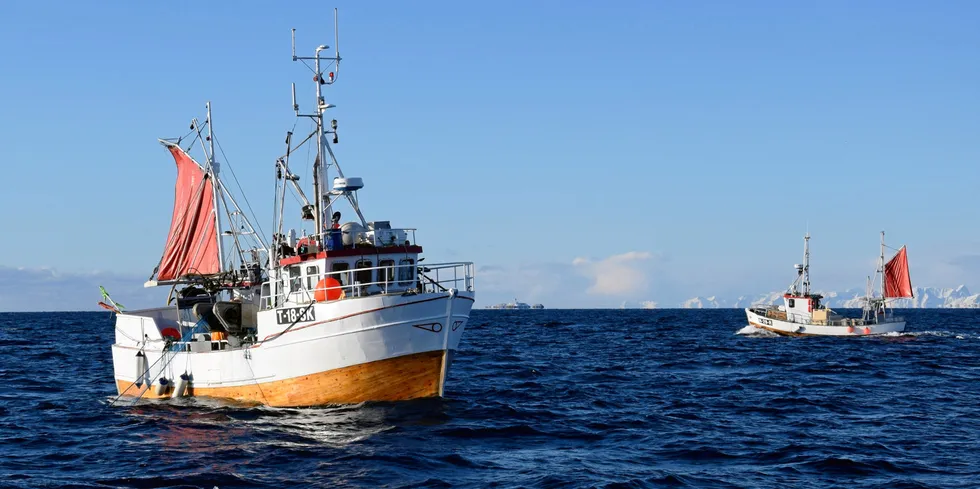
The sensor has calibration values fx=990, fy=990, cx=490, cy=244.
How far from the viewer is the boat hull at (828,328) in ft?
270

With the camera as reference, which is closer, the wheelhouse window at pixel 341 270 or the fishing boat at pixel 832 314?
the wheelhouse window at pixel 341 270

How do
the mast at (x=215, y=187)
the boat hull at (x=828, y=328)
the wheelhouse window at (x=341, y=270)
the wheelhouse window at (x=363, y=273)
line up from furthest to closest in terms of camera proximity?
the boat hull at (x=828, y=328)
the mast at (x=215, y=187)
the wheelhouse window at (x=363, y=273)
the wheelhouse window at (x=341, y=270)

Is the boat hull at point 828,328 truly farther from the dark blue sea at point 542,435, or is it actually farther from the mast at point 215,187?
the mast at point 215,187

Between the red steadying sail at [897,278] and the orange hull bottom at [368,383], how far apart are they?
69582 millimetres

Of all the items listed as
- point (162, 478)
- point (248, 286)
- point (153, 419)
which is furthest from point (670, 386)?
point (162, 478)

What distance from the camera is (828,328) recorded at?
8238cm

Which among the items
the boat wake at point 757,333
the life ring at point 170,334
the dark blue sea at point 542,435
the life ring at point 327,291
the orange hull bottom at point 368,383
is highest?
the life ring at point 327,291

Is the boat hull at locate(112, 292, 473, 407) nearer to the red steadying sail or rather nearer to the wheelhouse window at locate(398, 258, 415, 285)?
the wheelhouse window at locate(398, 258, 415, 285)

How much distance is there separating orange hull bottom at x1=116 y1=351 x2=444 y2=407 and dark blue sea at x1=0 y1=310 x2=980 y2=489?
46 centimetres

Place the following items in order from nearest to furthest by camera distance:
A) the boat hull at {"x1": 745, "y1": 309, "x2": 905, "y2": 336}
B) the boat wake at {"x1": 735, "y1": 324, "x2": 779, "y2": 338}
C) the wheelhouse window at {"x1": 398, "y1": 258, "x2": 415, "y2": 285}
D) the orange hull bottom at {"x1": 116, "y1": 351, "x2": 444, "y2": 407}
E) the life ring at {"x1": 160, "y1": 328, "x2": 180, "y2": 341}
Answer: the orange hull bottom at {"x1": 116, "y1": 351, "x2": 444, "y2": 407}, the wheelhouse window at {"x1": 398, "y1": 258, "x2": 415, "y2": 285}, the life ring at {"x1": 160, "y1": 328, "x2": 180, "y2": 341}, the boat hull at {"x1": 745, "y1": 309, "x2": 905, "y2": 336}, the boat wake at {"x1": 735, "y1": 324, "x2": 779, "y2": 338}

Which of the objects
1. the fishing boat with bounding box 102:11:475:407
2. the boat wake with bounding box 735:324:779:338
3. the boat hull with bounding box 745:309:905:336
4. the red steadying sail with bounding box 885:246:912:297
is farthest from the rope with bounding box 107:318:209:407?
the red steadying sail with bounding box 885:246:912:297

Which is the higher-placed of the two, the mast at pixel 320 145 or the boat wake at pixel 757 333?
the mast at pixel 320 145

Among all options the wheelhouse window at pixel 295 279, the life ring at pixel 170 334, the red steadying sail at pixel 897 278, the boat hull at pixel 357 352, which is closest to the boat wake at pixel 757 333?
the red steadying sail at pixel 897 278

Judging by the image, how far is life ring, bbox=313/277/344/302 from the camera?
99.8ft
